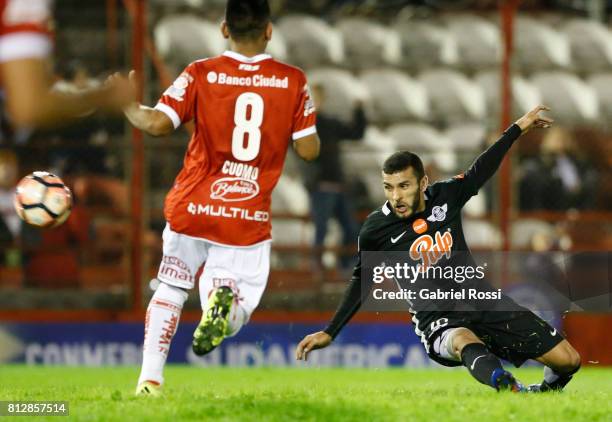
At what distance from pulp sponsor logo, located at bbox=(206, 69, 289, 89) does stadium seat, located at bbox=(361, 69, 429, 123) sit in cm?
1041

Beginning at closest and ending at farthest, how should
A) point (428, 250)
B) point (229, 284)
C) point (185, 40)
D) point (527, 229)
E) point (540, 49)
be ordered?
point (229, 284)
point (428, 250)
point (527, 229)
point (185, 40)
point (540, 49)

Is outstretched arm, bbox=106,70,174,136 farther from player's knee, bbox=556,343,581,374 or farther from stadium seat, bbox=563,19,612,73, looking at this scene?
stadium seat, bbox=563,19,612,73

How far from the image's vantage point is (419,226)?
785 centimetres

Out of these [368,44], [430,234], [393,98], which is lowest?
[430,234]

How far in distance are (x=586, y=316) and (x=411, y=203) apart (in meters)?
6.01

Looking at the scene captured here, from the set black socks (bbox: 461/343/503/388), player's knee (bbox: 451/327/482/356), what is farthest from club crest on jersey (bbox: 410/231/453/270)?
black socks (bbox: 461/343/503/388)

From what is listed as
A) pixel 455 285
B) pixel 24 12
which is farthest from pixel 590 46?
pixel 24 12

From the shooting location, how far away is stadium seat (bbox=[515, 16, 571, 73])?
19844mm

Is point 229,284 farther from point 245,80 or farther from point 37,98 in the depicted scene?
point 37,98

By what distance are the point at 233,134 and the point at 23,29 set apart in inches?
79.3

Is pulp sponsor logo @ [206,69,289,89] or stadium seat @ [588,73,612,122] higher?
stadium seat @ [588,73,612,122]

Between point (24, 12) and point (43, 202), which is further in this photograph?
point (43, 202)

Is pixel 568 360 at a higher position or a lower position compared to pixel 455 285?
lower

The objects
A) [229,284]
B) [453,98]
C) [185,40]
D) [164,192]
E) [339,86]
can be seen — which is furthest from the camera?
[453,98]
